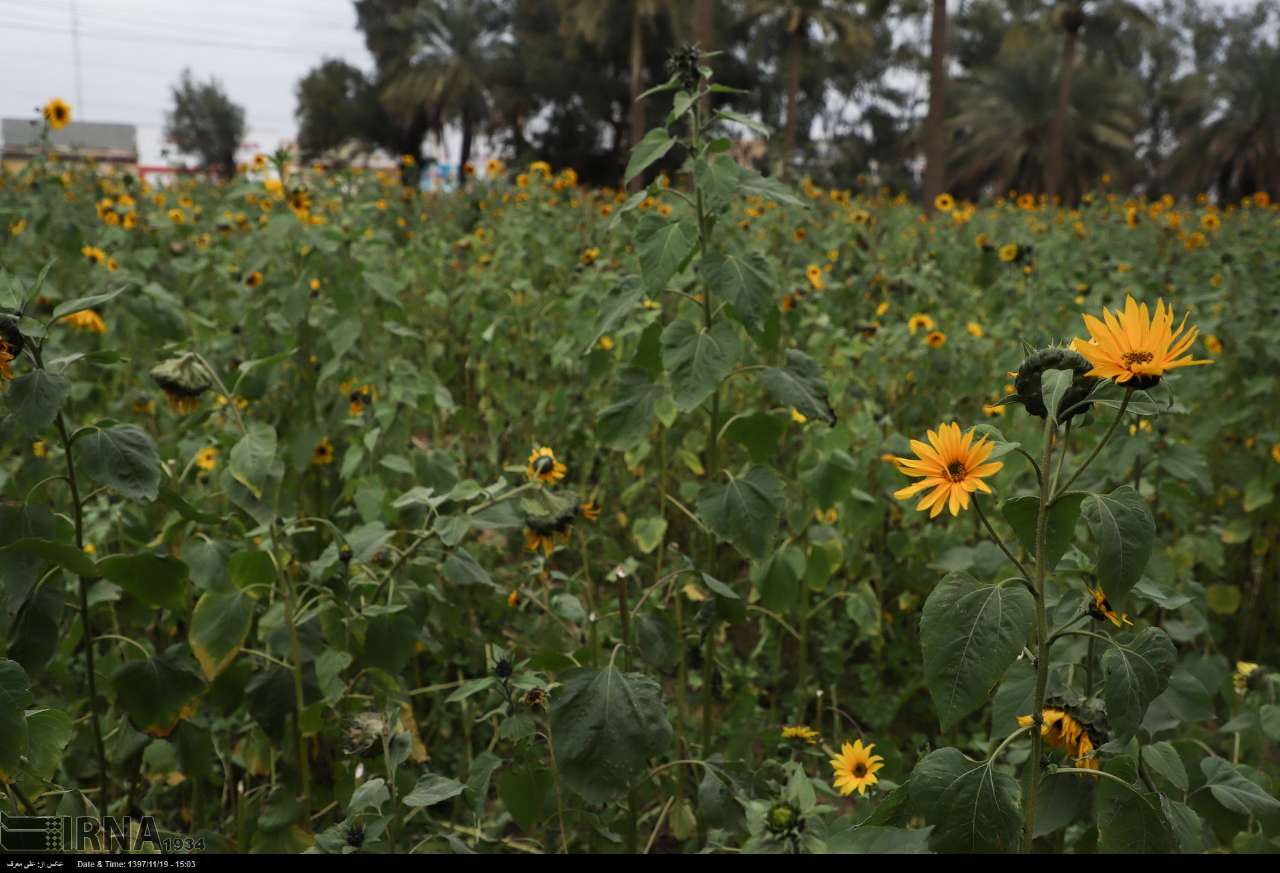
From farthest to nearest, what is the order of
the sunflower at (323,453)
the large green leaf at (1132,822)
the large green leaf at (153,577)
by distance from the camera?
1. the sunflower at (323,453)
2. the large green leaf at (153,577)
3. the large green leaf at (1132,822)

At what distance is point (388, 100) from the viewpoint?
86.9ft

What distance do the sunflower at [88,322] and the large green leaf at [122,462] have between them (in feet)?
5.15

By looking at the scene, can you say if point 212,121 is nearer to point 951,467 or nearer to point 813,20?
point 813,20

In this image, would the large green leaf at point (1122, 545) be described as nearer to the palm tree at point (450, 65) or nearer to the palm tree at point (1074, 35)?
the palm tree at point (1074, 35)

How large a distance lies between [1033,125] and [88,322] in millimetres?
25771

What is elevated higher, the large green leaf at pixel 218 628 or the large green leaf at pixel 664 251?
the large green leaf at pixel 664 251

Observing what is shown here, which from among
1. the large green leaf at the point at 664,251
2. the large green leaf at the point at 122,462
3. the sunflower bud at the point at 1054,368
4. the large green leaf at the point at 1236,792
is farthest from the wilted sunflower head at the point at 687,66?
A: the large green leaf at the point at 1236,792

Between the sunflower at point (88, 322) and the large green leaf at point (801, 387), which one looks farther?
the sunflower at point (88, 322)

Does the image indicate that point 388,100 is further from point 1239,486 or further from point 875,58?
point 1239,486

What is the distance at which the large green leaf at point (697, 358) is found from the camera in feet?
4.95

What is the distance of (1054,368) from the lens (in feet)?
3.07

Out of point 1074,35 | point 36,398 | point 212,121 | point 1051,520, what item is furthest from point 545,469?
point 212,121

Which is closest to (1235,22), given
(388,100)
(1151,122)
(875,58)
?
(1151,122)

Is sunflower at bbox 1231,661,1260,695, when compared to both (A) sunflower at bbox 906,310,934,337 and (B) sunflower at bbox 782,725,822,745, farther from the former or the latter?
(A) sunflower at bbox 906,310,934,337
